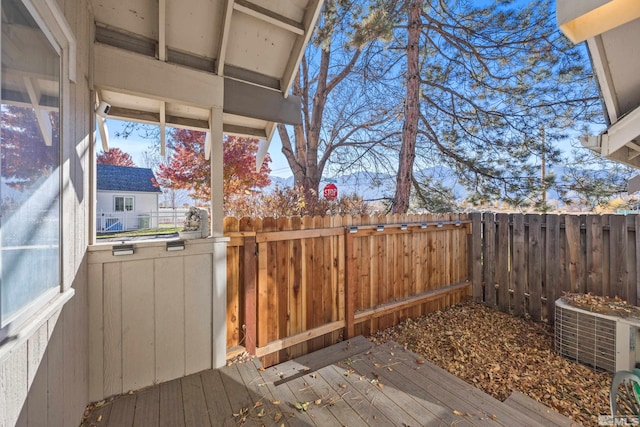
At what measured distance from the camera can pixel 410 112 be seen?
550 cm

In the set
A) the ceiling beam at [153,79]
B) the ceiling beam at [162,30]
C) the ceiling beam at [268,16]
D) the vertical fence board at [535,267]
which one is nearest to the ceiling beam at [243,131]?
the ceiling beam at [153,79]

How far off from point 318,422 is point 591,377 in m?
2.87

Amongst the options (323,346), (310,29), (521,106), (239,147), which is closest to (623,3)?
(310,29)

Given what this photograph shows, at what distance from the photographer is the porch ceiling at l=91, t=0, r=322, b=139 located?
201cm

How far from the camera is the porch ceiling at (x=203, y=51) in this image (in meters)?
2.01

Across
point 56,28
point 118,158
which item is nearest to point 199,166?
point 118,158

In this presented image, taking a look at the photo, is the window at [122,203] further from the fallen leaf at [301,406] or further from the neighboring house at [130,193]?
the fallen leaf at [301,406]

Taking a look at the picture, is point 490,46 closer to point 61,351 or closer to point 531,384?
point 531,384

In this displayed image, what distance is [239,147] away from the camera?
7.78m

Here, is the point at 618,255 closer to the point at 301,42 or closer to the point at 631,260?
the point at 631,260

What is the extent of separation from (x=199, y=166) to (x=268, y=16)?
629cm

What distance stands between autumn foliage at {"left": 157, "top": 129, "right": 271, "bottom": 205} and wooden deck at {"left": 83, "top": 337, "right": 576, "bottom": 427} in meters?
5.98

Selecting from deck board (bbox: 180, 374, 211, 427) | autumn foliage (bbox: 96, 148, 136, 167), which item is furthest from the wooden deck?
autumn foliage (bbox: 96, 148, 136, 167)

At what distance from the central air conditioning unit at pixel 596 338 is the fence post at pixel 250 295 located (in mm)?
3398
